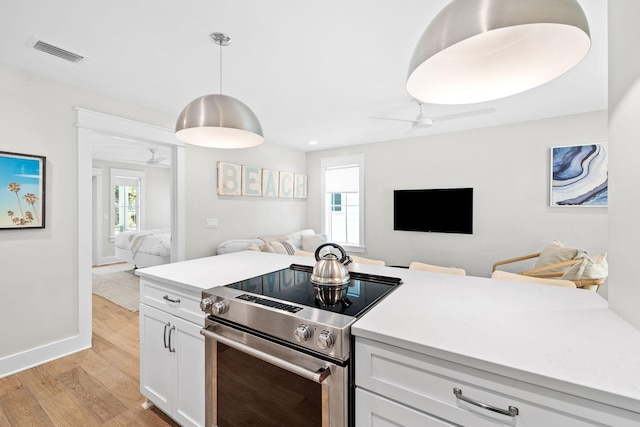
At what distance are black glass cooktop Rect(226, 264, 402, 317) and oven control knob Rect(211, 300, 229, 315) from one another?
0.08 metres

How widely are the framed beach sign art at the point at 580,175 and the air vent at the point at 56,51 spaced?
194 inches

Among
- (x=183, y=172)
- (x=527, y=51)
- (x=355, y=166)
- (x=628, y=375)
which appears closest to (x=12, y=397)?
(x=183, y=172)

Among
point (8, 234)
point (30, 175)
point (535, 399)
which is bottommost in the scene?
point (535, 399)

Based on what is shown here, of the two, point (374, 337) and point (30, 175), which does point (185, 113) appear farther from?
point (30, 175)

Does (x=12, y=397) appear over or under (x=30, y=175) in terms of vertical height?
under

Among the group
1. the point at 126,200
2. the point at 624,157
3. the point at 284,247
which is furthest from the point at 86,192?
the point at 126,200

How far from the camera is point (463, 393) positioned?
822mm

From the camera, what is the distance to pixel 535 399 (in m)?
0.73

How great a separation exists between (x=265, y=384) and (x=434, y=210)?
3.77 m

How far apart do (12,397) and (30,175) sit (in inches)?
65.9

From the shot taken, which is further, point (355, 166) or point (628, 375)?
point (355, 166)

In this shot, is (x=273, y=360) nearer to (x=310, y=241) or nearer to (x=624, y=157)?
(x=624, y=157)

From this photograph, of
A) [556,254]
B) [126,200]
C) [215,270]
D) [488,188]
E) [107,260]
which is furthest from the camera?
[126,200]

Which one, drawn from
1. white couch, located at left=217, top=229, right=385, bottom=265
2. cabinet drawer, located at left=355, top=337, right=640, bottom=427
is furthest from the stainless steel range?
white couch, located at left=217, top=229, right=385, bottom=265
